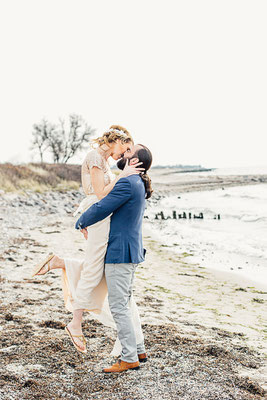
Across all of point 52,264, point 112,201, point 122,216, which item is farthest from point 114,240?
point 52,264

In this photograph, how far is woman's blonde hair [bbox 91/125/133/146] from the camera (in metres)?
3.55

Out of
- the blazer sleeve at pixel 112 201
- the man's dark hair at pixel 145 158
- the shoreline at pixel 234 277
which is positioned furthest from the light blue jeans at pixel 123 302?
the shoreline at pixel 234 277

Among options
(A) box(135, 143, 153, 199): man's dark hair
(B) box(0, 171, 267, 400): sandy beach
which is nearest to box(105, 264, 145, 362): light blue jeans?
(B) box(0, 171, 267, 400): sandy beach

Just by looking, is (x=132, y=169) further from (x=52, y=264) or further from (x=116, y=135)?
(x=52, y=264)

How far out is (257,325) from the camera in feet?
17.6

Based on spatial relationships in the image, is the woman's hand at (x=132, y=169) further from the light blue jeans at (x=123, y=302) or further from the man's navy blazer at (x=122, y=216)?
the light blue jeans at (x=123, y=302)

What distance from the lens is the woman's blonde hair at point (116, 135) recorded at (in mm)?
3551

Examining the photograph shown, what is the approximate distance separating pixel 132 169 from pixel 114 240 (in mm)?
643

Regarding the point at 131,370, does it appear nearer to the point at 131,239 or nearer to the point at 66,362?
the point at 66,362

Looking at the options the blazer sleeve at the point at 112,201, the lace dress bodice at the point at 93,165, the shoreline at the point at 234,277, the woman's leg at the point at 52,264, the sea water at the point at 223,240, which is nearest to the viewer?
the blazer sleeve at the point at 112,201

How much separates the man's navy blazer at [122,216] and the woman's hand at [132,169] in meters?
0.04

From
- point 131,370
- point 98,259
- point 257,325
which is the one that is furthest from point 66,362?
Answer: point 257,325

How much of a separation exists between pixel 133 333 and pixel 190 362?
2.29ft

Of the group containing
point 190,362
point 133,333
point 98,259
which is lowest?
point 190,362
